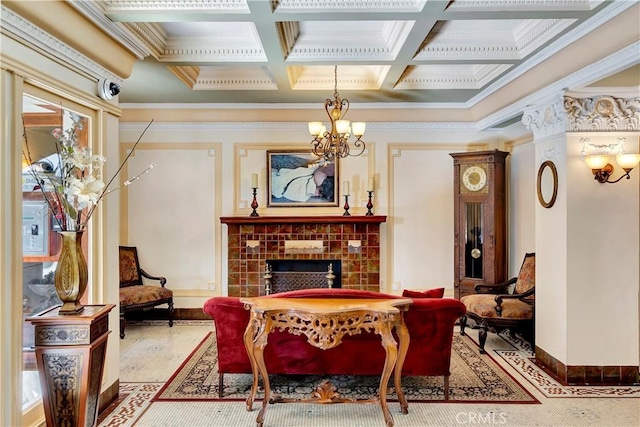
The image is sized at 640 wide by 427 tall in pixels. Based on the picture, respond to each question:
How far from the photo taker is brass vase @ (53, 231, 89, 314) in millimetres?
2076

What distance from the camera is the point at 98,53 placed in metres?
2.56

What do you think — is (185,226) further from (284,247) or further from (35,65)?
(35,65)

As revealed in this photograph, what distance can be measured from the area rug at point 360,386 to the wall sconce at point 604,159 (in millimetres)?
1904

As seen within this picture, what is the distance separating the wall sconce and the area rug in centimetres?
190

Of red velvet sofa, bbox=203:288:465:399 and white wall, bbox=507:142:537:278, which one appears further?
white wall, bbox=507:142:537:278

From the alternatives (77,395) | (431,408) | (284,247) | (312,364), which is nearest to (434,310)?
(431,408)

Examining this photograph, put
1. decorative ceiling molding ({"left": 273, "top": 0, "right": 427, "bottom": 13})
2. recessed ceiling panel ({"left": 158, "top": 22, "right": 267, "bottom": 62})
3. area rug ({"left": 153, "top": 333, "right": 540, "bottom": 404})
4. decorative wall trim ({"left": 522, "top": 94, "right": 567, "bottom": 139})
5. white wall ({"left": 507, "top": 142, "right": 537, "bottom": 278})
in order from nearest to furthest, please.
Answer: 1. decorative ceiling molding ({"left": 273, "top": 0, "right": 427, "bottom": 13})
2. area rug ({"left": 153, "top": 333, "right": 540, "bottom": 404})
3. decorative wall trim ({"left": 522, "top": 94, "right": 567, "bottom": 139})
4. recessed ceiling panel ({"left": 158, "top": 22, "right": 267, "bottom": 62})
5. white wall ({"left": 507, "top": 142, "right": 537, "bottom": 278})

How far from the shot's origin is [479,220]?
4.86m

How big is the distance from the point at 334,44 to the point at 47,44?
2.19 metres

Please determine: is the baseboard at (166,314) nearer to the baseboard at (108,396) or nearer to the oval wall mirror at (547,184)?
the baseboard at (108,396)

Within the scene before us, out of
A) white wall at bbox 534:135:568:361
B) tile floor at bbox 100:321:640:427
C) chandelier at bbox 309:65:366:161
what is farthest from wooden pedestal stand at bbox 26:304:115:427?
white wall at bbox 534:135:568:361

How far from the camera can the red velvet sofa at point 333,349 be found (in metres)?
2.84

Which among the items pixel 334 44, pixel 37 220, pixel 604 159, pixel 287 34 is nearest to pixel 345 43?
pixel 334 44

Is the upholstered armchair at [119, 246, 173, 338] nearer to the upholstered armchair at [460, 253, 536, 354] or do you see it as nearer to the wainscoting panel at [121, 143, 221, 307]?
the wainscoting panel at [121, 143, 221, 307]
